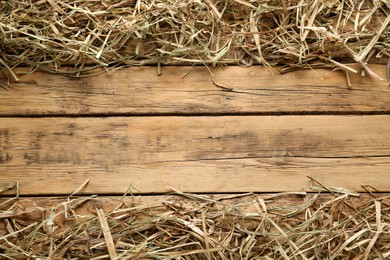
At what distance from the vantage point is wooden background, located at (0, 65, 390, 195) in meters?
1.64

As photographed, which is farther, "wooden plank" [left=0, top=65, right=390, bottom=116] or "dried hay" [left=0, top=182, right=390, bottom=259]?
"wooden plank" [left=0, top=65, right=390, bottom=116]

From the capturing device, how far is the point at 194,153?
1.67 m

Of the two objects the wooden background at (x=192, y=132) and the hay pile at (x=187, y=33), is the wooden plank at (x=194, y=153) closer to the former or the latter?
the wooden background at (x=192, y=132)

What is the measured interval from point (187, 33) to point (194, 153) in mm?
376

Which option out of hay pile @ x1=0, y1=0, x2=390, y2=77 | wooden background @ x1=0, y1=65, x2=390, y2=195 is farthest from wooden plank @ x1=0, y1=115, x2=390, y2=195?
hay pile @ x1=0, y1=0, x2=390, y2=77

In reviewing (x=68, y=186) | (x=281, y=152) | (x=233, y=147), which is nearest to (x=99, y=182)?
(x=68, y=186)

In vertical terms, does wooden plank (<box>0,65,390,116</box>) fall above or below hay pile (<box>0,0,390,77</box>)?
below

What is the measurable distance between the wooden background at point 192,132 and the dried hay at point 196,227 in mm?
48

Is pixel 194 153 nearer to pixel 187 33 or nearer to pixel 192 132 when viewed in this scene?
pixel 192 132

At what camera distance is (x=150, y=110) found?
66.1 inches

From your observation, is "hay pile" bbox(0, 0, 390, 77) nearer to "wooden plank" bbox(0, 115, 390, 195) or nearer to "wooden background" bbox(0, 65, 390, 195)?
"wooden background" bbox(0, 65, 390, 195)

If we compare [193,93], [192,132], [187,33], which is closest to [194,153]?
[192,132]

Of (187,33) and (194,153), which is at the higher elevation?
(187,33)

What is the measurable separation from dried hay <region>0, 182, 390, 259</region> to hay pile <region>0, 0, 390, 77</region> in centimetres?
43
